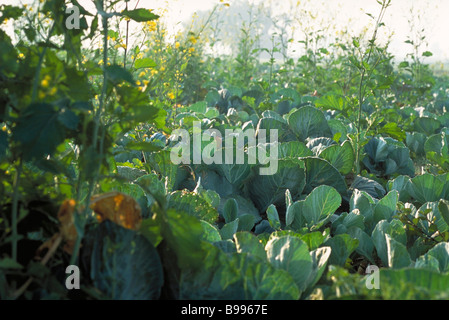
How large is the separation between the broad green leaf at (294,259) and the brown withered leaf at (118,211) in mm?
479

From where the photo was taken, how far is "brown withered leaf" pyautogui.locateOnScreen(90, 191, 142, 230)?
1.25 meters

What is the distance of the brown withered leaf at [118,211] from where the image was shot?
125 cm

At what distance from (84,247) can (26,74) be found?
0.47 m

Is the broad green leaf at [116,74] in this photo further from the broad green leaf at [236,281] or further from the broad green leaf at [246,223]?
the broad green leaf at [246,223]

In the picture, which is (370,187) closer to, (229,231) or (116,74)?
(229,231)

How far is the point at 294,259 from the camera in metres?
1.43

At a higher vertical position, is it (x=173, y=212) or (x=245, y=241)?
(x=173, y=212)

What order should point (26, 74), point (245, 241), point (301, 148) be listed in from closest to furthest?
point (26, 74) < point (245, 241) < point (301, 148)

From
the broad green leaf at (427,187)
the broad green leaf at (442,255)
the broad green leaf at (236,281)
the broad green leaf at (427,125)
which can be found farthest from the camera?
the broad green leaf at (427,125)

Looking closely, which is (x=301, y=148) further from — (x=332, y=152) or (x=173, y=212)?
(x=173, y=212)

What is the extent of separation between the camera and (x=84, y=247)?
1213 millimetres

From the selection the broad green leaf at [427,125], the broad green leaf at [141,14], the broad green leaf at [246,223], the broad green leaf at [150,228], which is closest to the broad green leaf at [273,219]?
the broad green leaf at [246,223]
